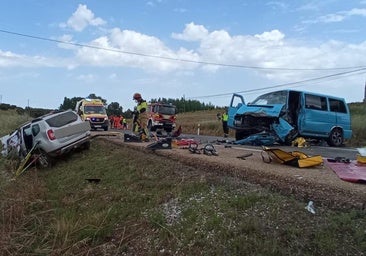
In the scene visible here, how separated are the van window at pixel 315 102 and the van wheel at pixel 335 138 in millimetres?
1048

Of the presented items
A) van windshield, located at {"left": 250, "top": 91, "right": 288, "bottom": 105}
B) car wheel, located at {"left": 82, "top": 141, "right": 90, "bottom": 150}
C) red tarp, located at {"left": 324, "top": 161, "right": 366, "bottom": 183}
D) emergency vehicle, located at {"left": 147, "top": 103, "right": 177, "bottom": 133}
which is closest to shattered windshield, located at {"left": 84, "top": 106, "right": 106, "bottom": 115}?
emergency vehicle, located at {"left": 147, "top": 103, "right": 177, "bottom": 133}

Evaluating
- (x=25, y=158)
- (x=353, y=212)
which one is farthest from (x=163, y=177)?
(x=25, y=158)

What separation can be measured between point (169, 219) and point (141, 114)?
9656mm

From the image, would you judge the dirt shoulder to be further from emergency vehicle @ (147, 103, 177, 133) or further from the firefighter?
emergency vehicle @ (147, 103, 177, 133)

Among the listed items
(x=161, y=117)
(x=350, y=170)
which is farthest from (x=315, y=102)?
(x=161, y=117)

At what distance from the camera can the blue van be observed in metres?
14.0

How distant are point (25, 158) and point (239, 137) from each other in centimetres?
755

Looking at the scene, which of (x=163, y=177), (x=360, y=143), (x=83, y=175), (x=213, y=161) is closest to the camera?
(x=163, y=177)

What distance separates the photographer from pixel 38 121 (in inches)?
580

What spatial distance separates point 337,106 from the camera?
1628cm

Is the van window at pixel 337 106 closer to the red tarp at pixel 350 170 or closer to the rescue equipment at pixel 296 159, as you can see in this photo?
the red tarp at pixel 350 170

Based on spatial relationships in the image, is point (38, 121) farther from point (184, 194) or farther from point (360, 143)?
point (360, 143)

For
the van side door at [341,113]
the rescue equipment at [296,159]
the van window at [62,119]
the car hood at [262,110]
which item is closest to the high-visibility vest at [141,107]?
the van window at [62,119]

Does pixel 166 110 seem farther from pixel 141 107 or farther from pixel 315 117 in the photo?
pixel 315 117
